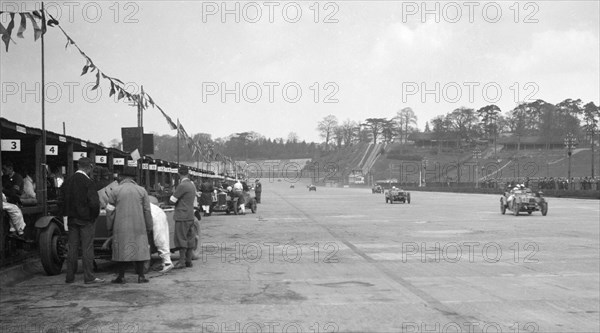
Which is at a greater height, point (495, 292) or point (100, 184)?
point (100, 184)

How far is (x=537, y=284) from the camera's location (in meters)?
9.64

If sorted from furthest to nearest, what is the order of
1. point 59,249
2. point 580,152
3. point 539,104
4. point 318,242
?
point 539,104
point 580,152
point 318,242
point 59,249

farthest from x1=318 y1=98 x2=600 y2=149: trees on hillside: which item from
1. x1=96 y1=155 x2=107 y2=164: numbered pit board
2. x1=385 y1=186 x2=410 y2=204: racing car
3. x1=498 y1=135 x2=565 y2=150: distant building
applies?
x1=96 y1=155 x2=107 y2=164: numbered pit board

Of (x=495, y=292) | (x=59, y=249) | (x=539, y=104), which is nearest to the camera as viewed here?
(x=495, y=292)

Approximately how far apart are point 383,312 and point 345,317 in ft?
1.73

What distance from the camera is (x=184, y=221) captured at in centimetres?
1153

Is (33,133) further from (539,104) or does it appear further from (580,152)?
(539,104)

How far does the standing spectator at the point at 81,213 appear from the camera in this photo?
9.59 meters

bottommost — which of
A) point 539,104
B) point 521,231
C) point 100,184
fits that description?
point 521,231

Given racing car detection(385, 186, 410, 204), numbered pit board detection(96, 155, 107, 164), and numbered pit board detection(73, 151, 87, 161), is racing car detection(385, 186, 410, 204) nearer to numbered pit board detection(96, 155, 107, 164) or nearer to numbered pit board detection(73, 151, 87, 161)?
numbered pit board detection(96, 155, 107, 164)

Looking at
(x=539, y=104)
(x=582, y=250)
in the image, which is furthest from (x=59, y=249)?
(x=539, y=104)

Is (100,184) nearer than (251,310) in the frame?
No

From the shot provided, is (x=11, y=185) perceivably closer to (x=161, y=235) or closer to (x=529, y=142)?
(x=161, y=235)

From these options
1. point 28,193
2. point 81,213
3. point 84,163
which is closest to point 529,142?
point 28,193
